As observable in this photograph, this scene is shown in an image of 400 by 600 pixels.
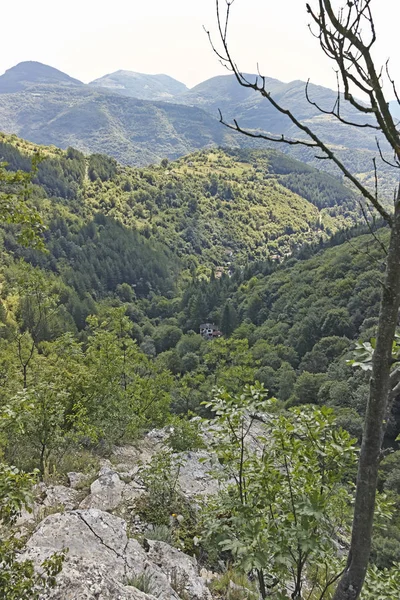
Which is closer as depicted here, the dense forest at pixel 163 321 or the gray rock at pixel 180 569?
the gray rock at pixel 180 569

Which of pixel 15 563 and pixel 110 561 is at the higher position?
pixel 15 563

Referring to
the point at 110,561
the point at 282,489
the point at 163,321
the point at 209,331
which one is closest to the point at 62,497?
the point at 110,561

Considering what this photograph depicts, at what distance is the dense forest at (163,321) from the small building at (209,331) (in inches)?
115

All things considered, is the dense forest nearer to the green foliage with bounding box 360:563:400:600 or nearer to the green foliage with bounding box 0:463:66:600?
the green foliage with bounding box 360:563:400:600

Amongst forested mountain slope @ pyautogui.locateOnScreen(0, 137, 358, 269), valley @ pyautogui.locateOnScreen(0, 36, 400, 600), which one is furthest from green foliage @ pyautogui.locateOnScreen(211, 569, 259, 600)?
forested mountain slope @ pyautogui.locateOnScreen(0, 137, 358, 269)

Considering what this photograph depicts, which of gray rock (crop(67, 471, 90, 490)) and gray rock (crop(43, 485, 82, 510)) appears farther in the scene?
gray rock (crop(67, 471, 90, 490))

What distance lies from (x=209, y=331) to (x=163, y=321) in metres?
17.1

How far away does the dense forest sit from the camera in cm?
1006

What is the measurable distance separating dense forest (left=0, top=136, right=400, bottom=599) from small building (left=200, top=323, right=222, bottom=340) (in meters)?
2.92

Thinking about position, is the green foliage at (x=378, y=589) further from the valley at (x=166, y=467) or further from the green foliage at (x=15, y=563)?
the green foliage at (x=15, y=563)

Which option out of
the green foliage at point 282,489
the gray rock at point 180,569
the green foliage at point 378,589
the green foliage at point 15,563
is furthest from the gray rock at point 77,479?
the green foliage at point 378,589

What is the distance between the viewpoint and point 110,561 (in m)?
5.42

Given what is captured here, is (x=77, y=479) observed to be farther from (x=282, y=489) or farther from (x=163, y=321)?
(x=163, y=321)

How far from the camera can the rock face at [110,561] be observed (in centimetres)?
410
